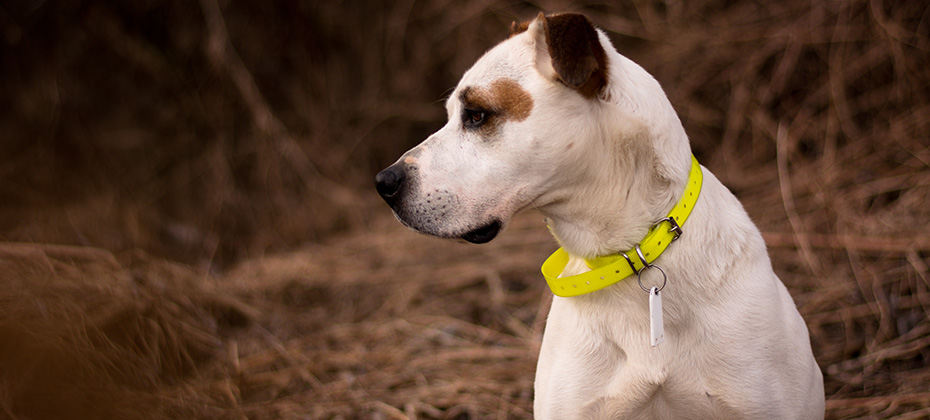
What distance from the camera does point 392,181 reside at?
7.47ft

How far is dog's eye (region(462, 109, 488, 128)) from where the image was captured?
7.36 ft

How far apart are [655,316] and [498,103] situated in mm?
775

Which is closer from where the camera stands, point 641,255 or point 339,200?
point 641,255

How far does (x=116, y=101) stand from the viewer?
22.3 ft

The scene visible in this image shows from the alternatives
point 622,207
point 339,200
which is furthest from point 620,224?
point 339,200

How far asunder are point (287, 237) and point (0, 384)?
384cm

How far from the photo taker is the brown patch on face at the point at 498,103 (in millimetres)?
2182

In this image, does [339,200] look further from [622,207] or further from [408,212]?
[622,207]

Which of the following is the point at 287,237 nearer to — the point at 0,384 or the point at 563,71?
the point at 0,384

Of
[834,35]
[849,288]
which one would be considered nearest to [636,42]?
[834,35]

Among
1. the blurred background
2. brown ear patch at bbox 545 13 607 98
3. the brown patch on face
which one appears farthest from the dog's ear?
the blurred background

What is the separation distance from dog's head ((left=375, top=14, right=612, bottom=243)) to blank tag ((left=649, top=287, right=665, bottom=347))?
1.32 ft

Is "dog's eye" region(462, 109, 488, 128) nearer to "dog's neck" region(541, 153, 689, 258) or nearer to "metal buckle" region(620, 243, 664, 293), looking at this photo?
"dog's neck" region(541, 153, 689, 258)

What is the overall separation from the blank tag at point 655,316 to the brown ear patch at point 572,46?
0.64 meters
